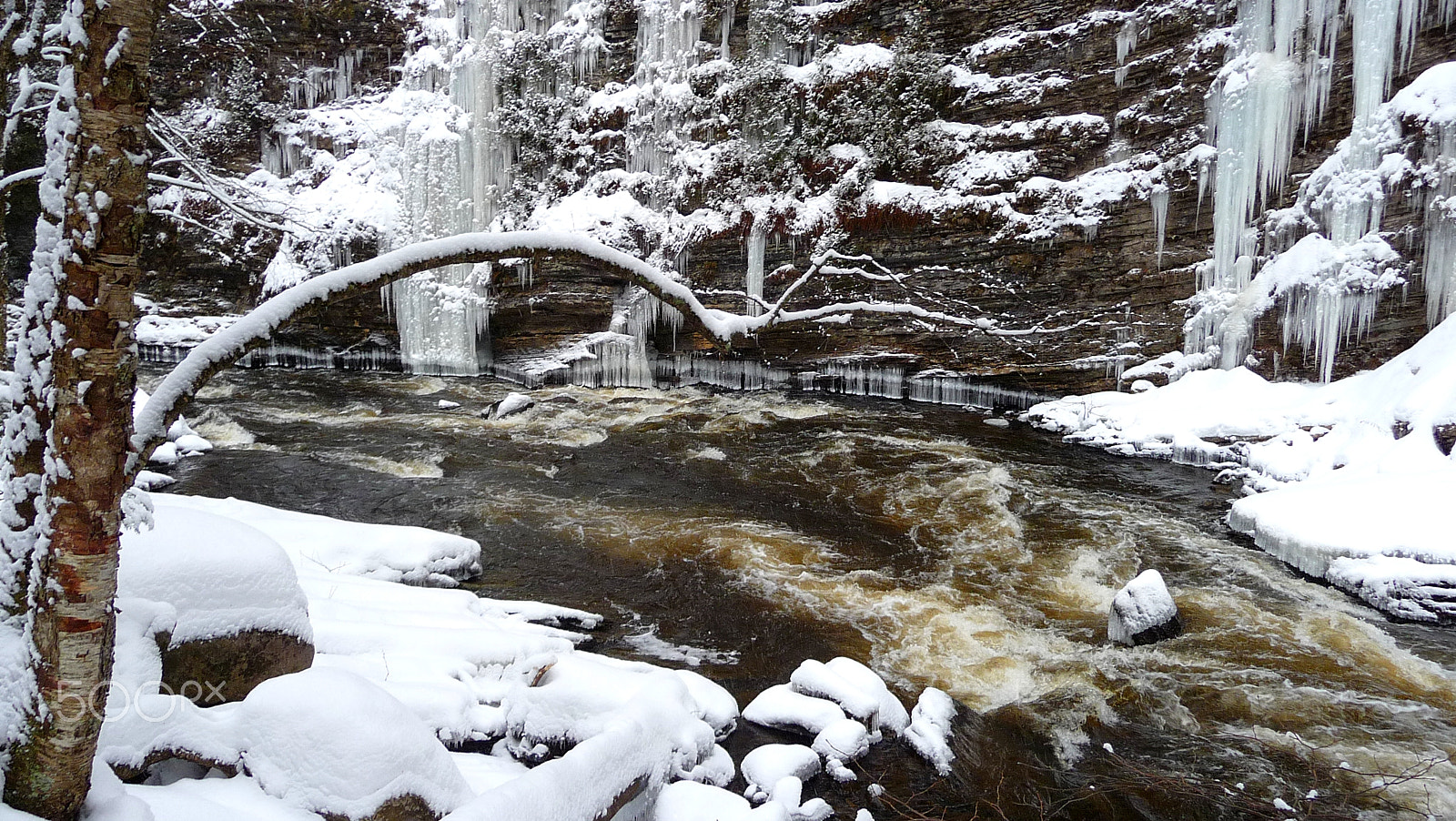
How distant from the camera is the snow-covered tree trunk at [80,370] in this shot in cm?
169

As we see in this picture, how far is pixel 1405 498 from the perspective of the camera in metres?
7.77

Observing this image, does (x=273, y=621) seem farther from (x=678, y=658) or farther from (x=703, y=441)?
(x=703, y=441)

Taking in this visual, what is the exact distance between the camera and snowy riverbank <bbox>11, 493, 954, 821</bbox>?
257 centimetres

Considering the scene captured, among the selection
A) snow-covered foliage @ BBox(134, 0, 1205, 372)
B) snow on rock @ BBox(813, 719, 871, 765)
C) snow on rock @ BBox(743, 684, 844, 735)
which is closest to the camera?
snow on rock @ BBox(813, 719, 871, 765)

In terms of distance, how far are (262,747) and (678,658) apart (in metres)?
3.69

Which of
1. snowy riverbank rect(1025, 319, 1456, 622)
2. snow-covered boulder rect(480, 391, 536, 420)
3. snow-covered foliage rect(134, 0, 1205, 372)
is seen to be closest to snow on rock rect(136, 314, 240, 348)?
snow-covered foliage rect(134, 0, 1205, 372)

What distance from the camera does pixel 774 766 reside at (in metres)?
4.30

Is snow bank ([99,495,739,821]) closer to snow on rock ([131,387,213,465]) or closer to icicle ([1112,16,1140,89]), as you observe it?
snow on rock ([131,387,213,465])

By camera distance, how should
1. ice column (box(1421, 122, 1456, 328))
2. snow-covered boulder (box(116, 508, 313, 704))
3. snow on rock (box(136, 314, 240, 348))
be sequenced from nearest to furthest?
1. snow-covered boulder (box(116, 508, 313, 704))
2. ice column (box(1421, 122, 1456, 328))
3. snow on rock (box(136, 314, 240, 348))

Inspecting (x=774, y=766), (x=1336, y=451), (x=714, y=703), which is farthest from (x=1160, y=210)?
(x=774, y=766)

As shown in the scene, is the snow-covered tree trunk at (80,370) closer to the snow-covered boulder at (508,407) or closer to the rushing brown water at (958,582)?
the rushing brown water at (958,582)

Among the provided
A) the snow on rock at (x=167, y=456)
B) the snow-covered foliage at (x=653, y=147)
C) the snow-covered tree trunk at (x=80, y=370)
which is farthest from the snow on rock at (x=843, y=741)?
the snow-covered foliage at (x=653, y=147)

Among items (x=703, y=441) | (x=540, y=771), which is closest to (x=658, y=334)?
(x=703, y=441)

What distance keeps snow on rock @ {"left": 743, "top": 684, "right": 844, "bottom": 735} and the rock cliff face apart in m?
11.9
